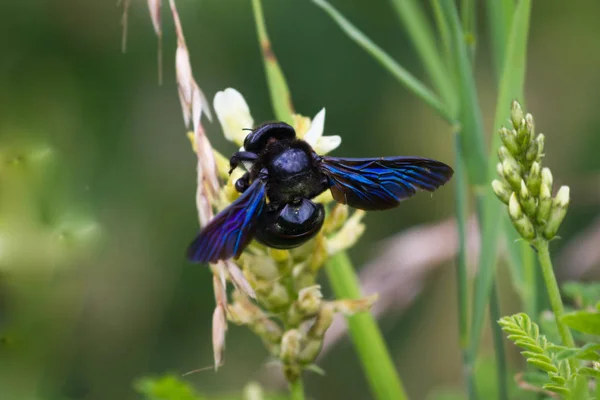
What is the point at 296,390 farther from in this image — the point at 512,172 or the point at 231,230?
the point at 512,172

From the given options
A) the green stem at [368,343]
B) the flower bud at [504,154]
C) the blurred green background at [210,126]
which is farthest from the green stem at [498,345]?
the blurred green background at [210,126]

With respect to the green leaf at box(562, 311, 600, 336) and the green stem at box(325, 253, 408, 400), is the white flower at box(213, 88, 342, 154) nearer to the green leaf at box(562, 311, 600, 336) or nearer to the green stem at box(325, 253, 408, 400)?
the green stem at box(325, 253, 408, 400)

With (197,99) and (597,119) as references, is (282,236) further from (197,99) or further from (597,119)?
(597,119)

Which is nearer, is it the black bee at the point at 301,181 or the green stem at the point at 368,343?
the black bee at the point at 301,181

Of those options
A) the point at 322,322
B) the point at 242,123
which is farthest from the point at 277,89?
the point at 322,322

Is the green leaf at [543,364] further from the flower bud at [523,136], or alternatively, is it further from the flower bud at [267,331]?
the flower bud at [267,331]

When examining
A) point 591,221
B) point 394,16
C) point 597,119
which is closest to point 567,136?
point 597,119

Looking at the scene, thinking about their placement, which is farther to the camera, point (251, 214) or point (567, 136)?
point (567, 136)
